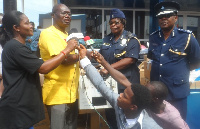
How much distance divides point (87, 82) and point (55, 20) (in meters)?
0.90

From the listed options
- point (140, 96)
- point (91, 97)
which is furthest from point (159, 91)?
point (91, 97)

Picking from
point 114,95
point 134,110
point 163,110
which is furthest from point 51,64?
point 163,110

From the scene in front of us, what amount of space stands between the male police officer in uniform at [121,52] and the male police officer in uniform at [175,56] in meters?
0.32

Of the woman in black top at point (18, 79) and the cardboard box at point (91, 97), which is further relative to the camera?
the cardboard box at point (91, 97)

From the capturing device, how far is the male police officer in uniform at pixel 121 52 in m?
2.66

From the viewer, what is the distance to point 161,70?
269cm

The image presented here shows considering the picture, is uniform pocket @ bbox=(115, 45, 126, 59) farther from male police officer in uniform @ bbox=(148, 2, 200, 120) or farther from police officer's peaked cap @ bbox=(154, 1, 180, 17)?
police officer's peaked cap @ bbox=(154, 1, 180, 17)

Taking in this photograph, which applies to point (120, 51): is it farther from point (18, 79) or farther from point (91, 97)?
point (18, 79)

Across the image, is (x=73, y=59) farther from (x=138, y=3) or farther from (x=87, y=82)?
(x=138, y=3)

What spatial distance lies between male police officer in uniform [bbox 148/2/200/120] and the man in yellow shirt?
43.6 inches

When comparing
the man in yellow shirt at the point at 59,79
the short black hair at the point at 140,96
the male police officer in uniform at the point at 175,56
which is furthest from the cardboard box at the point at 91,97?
the short black hair at the point at 140,96

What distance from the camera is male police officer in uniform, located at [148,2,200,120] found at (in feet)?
8.51

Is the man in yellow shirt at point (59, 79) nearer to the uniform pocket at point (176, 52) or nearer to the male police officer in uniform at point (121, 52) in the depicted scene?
the male police officer in uniform at point (121, 52)

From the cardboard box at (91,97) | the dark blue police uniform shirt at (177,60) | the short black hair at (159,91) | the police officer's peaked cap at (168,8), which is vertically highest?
the police officer's peaked cap at (168,8)
